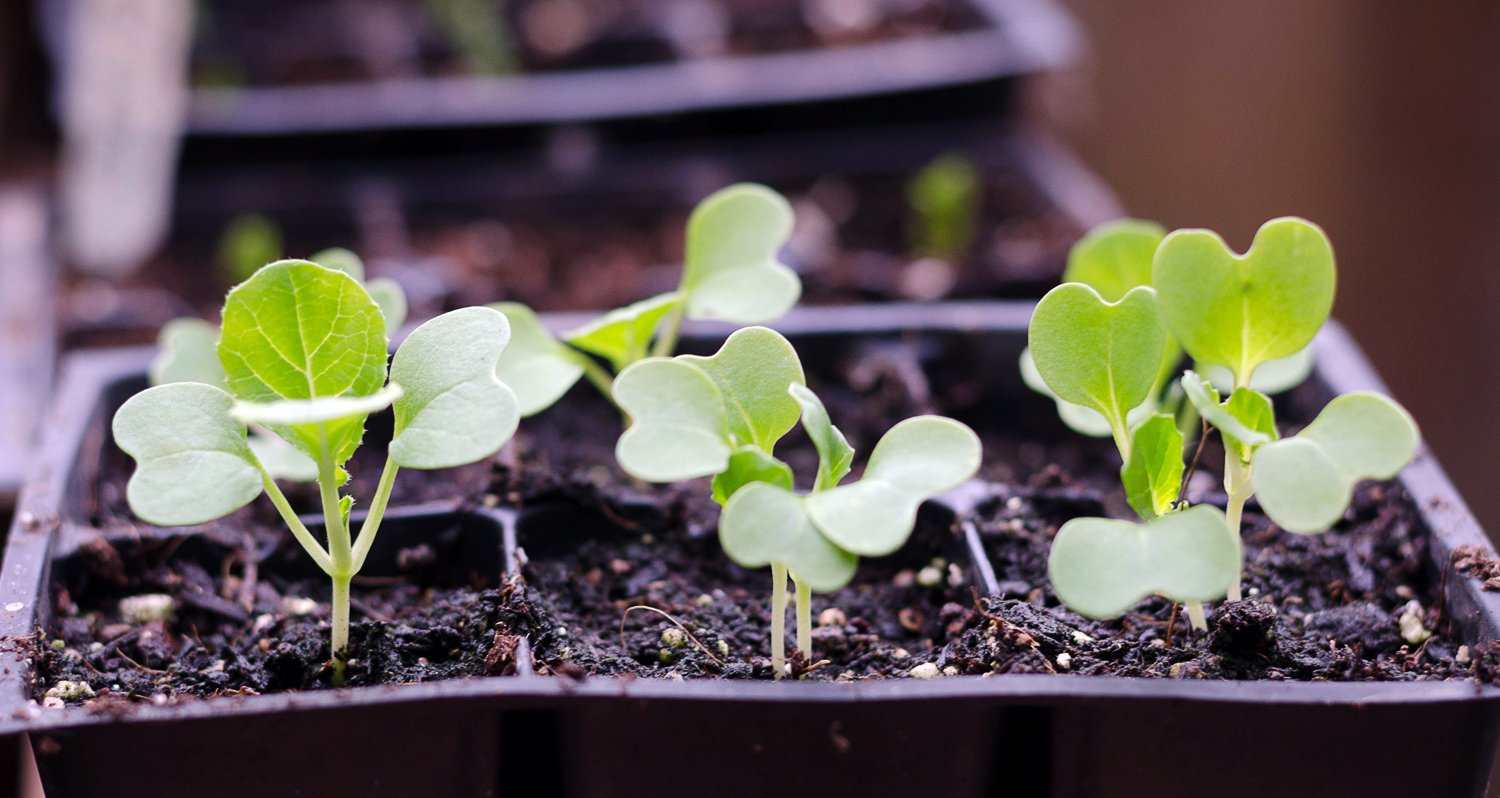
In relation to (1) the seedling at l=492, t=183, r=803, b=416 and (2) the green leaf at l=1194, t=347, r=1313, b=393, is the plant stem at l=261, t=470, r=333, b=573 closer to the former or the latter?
(1) the seedling at l=492, t=183, r=803, b=416

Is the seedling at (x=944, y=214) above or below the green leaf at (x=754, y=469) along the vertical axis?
above

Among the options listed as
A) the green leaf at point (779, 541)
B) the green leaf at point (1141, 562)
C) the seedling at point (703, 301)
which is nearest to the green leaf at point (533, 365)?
the seedling at point (703, 301)

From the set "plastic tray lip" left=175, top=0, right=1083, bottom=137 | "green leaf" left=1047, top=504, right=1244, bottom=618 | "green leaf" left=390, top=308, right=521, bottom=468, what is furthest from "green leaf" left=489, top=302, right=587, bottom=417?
"plastic tray lip" left=175, top=0, right=1083, bottom=137

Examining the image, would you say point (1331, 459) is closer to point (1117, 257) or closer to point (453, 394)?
point (1117, 257)

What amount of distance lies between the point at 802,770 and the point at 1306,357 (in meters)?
Answer: 0.44

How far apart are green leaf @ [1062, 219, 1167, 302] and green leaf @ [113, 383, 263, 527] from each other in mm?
532

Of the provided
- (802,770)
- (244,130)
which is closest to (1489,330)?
(802,770)

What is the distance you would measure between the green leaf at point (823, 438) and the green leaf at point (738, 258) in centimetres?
16

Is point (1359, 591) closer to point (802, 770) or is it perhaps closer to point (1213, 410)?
point (1213, 410)

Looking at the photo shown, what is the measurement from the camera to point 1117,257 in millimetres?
861

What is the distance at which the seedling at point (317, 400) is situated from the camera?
0.62 meters

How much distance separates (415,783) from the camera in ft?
2.08

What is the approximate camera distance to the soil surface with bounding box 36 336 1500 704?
2.23ft

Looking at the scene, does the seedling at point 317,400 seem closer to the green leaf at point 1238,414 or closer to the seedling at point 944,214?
the green leaf at point 1238,414
